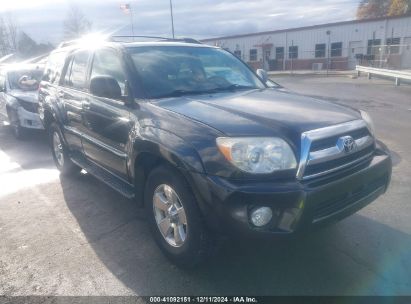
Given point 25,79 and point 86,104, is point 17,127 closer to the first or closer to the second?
point 25,79

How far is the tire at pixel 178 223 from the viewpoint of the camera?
284 centimetres

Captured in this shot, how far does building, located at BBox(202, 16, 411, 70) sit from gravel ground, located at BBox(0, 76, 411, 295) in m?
25.5

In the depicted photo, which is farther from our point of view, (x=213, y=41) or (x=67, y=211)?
(x=213, y=41)

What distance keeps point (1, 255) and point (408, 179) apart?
4918mm

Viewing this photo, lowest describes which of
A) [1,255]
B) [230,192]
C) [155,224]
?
[1,255]

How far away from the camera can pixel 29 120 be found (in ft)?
27.0

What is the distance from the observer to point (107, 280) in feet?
10.3

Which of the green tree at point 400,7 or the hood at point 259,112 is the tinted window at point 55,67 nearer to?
the hood at point 259,112

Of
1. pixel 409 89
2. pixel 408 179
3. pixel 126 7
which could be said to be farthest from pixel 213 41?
pixel 408 179

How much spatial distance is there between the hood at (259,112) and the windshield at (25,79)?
6.92m

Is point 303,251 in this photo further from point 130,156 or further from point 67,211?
point 67,211

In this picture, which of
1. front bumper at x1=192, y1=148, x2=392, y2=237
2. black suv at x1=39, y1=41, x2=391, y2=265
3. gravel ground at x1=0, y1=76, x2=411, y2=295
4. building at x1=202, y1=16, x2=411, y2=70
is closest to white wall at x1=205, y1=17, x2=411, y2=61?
building at x1=202, y1=16, x2=411, y2=70

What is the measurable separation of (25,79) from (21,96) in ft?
3.32

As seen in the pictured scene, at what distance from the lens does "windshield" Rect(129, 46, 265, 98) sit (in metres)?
3.73
